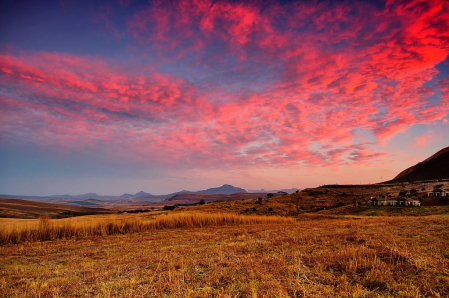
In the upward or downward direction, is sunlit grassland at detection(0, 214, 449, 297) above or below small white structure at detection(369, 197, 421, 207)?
above

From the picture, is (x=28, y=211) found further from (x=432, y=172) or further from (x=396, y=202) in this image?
(x=432, y=172)

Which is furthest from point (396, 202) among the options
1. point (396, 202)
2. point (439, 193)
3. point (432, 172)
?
point (432, 172)

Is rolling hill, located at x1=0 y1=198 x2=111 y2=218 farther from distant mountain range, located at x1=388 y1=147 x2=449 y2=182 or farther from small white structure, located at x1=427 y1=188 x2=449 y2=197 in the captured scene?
distant mountain range, located at x1=388 y1=147 x2=449 y2=182

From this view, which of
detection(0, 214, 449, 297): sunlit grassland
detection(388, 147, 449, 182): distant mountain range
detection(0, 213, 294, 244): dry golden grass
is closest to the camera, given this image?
detection(0, 214, 449, 297): sunlit grassland

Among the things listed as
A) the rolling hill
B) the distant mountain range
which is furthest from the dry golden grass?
the distant mountain range

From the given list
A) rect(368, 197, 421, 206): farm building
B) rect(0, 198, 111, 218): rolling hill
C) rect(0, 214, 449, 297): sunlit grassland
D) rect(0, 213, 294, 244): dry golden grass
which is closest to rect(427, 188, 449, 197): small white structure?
rect(368, 197, 421, 206): farm building

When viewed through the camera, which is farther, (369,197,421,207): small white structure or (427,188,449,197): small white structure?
(427,188,449,197): small white structure

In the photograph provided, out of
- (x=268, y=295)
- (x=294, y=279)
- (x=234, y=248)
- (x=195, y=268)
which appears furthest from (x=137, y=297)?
(x=234, y=248)

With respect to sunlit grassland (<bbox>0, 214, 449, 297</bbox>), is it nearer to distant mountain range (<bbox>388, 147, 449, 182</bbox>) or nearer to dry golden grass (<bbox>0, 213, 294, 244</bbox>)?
dry golden grass (<bbox>0, 213, 294, 244</bbox>)

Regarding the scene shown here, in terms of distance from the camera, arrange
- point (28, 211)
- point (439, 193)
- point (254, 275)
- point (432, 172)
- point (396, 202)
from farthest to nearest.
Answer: point (28, 211), point (432, 172), point (439, 193), point (396, 202), point (254, 275)

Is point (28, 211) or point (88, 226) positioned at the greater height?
point (88, 226)

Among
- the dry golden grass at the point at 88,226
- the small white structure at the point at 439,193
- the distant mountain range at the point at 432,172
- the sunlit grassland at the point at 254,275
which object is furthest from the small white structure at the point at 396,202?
the distant mountain range at the point at 432,172

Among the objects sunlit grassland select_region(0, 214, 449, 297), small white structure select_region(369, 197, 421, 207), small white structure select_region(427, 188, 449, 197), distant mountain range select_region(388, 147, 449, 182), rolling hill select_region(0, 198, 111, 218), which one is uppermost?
distant mountain range select_region(388, 147, 449, 182)

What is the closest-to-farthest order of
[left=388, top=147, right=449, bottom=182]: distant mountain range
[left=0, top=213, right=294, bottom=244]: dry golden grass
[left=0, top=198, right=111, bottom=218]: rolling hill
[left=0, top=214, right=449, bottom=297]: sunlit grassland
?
[left=0, top=214, right=449, bottom=297]: sunlit grassland < [left=0, top=213, right=294, bottom=244]: dry golden grass < [left=0, top=198, right=111, bottom=218]: rolling hill < [left=388, top=147, right=449, bottom=182]: distant mountain range
